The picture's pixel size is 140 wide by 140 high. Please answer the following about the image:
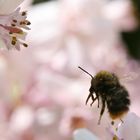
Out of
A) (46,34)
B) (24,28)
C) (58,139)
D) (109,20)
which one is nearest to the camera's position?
(24,28)

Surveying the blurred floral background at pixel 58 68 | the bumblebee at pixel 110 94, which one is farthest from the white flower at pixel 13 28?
the blurred floral background at pixel 58 68

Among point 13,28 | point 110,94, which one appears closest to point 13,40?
point 13,28

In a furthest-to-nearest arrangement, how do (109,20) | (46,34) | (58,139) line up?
(109,20) < (46,34) < (58,139)

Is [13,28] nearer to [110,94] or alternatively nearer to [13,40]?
[13,40]

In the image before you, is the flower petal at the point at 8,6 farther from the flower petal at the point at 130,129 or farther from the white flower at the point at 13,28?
the flower petal at the point at 130,129

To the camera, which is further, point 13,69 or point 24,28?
point 13,69

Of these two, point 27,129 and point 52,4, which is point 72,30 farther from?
point 27,129

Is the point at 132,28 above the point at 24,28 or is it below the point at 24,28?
below

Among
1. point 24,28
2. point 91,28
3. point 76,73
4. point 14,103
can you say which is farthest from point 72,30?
point 24,28
